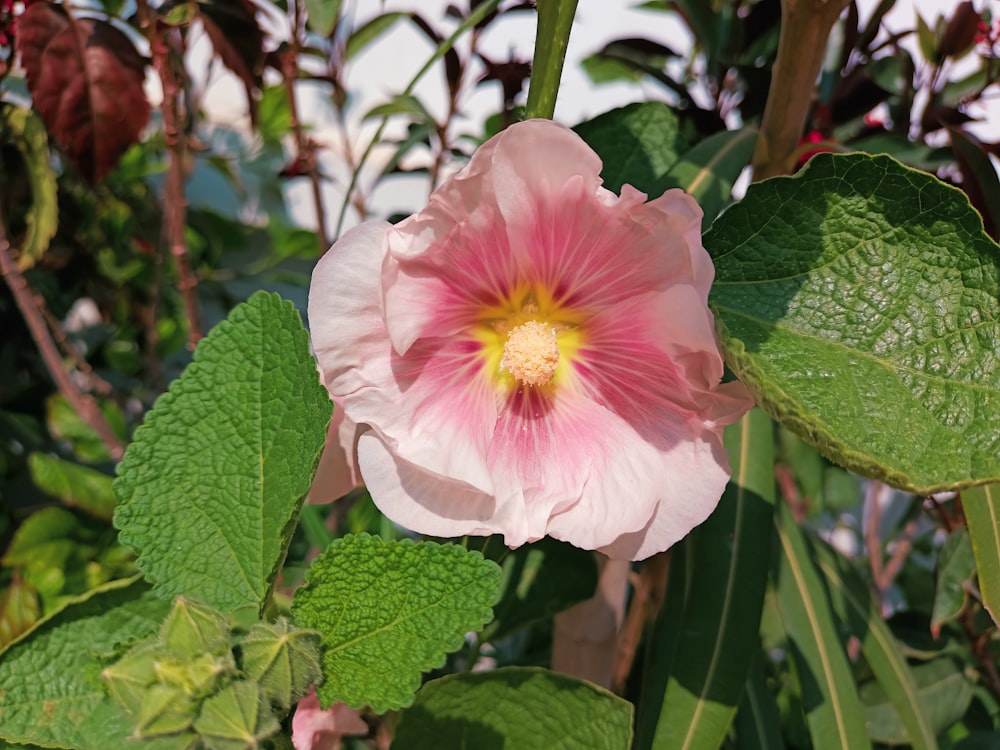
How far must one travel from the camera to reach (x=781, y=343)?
0.95ft

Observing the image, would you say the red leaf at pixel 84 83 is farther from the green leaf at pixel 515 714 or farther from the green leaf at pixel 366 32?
the green leaf at pixel 515 714

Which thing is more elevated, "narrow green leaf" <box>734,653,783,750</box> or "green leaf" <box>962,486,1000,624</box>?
"green leaf" <box>962,486,1000,624</box>

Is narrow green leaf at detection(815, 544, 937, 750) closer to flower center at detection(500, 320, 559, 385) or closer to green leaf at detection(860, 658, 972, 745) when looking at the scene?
green leaf at detection(860, 658, 972, 745)

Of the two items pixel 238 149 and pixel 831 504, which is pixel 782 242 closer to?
pixel 831 504

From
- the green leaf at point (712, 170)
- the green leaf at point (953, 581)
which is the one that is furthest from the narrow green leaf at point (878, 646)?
the green leaf at point (712, 170)

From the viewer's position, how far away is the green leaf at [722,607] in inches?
18.3

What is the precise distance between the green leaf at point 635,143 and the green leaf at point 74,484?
27.4 inches

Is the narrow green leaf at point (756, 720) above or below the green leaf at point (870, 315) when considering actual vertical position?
below

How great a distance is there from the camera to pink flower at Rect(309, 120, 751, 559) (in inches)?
11.3

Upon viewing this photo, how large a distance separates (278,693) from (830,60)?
873 mm

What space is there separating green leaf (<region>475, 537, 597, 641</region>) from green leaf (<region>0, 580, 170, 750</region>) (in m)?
0.22

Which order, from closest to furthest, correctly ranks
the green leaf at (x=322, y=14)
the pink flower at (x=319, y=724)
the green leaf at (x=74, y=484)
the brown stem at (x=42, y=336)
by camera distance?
1. the pink flower at (x=319, y=724)
2. the green leaf at (x=322, y=14)
3. the brown stem at (x=42, y=336)
4. the green leaf at (x=74, y=484)

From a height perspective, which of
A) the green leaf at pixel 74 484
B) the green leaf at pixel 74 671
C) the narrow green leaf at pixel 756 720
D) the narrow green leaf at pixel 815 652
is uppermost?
the green leaf at pixel 74 671

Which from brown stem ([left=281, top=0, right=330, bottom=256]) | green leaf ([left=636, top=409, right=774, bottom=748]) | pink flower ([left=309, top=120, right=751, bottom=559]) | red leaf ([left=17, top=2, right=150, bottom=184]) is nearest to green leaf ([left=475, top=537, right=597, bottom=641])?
green leaf ([left=636, top=409, right=774, bottom=748])
